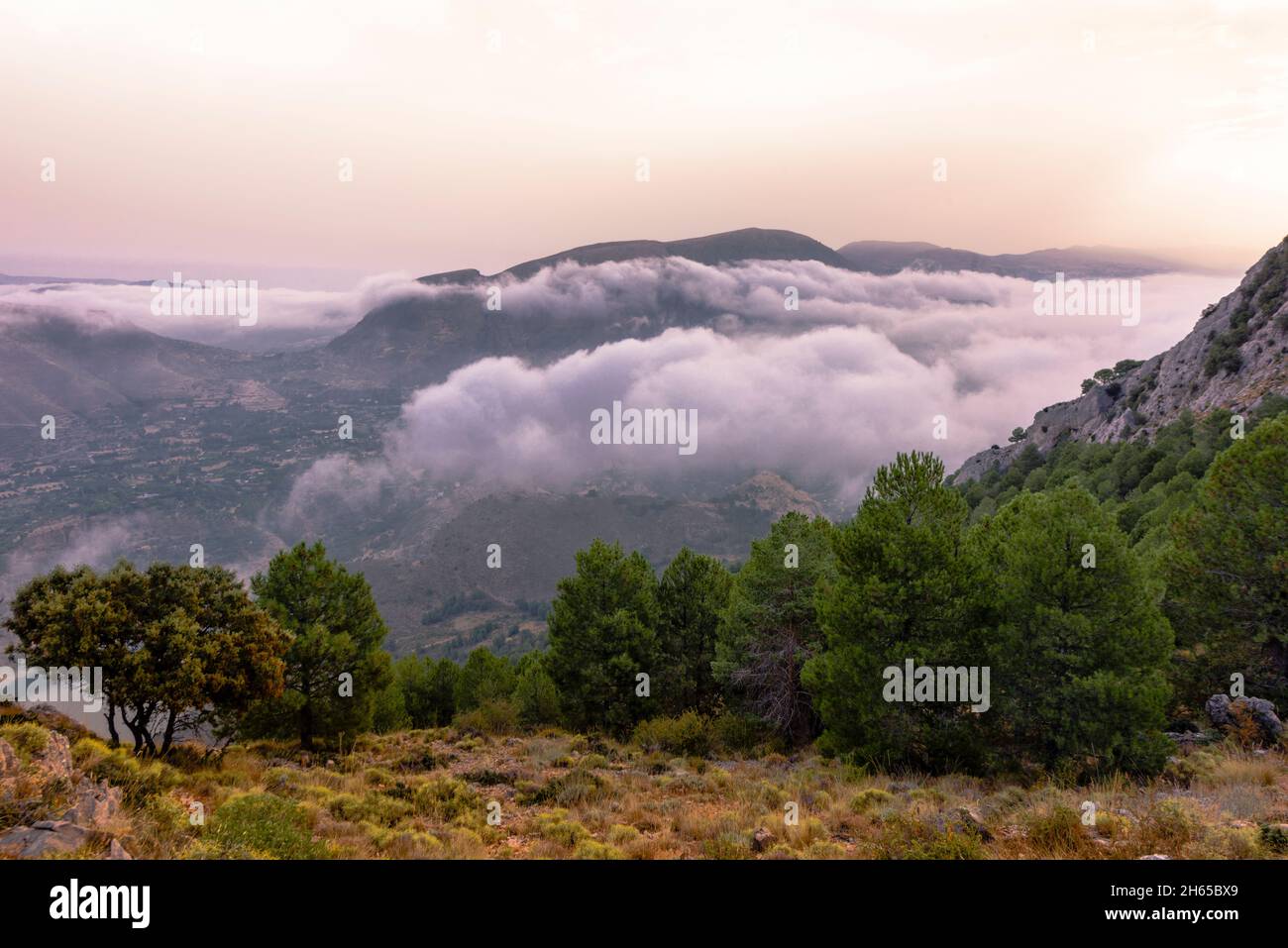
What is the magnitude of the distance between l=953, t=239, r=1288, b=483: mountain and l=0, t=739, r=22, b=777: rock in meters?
107

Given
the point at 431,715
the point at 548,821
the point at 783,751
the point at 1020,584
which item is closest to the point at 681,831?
the point at 548,821

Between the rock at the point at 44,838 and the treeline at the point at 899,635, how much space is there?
9612 millimetres

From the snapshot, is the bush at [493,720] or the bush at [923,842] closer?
the bush at [923,842]

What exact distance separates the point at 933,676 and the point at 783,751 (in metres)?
10.8

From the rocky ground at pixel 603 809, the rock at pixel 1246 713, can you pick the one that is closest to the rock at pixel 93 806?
the rocky ground at pixel 603 809

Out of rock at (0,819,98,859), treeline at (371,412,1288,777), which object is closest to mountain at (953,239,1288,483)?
→ treeline at (371,412,1288,777)

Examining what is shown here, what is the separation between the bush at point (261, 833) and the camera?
453 inches

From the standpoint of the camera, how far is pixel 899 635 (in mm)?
22984

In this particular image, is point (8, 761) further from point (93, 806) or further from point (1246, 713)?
point (1246, 713)

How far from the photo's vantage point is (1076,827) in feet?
40.5

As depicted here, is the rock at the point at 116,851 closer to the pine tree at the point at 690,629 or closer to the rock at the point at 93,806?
the rock at the point at 93,806

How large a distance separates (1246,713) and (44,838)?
106ft

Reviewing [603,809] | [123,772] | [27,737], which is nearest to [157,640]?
[27,737]
